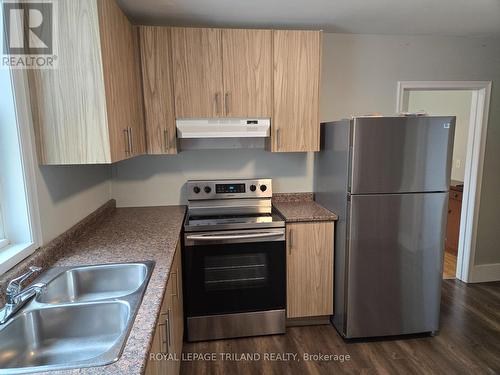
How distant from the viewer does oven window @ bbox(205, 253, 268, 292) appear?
226 centimetres

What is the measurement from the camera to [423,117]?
205 cm

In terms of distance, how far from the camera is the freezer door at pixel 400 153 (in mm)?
2051

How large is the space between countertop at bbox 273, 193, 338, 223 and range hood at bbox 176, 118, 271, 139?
64 centimetres

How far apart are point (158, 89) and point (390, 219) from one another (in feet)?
6.16

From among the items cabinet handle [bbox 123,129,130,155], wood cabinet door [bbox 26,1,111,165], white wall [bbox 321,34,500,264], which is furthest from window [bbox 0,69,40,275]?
white wall [bbox 321,34,500,264]

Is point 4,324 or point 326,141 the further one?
point 326,141

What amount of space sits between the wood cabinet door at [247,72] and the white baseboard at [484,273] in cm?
268

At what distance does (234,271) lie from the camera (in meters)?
2.29

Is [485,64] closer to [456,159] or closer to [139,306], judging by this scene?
[456,159]

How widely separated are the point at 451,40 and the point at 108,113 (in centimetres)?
298

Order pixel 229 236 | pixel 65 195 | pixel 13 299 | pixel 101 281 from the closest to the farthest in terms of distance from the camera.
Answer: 1. pixel 13 299
2. pixel 101 281
3. pixel 65 195
4. pixel 229 236

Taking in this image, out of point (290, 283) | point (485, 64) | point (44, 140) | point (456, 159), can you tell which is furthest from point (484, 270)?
point (44, 140)

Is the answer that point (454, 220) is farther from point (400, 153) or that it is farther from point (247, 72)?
point (247, 72)

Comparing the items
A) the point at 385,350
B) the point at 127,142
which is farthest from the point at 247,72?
the point at 385,350
